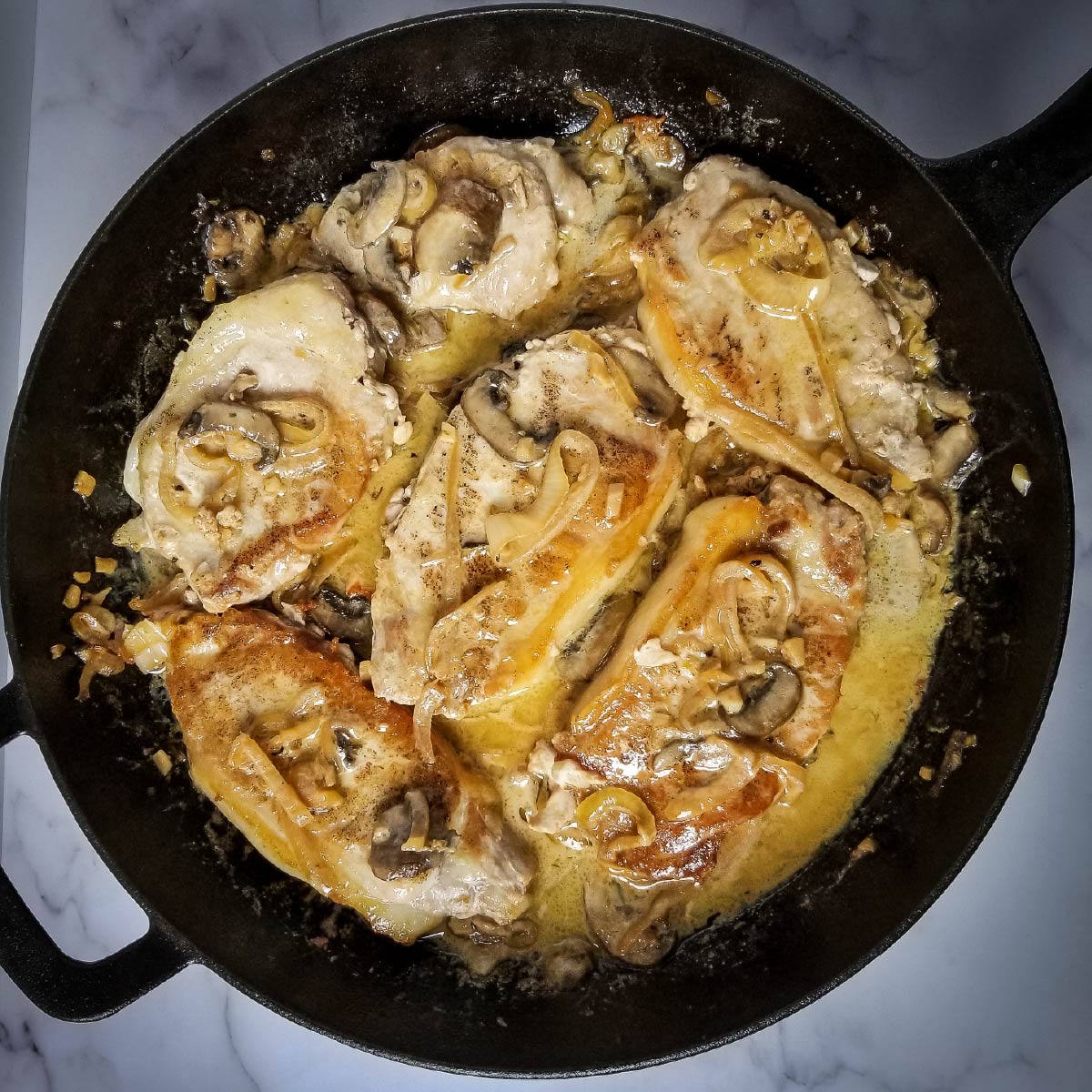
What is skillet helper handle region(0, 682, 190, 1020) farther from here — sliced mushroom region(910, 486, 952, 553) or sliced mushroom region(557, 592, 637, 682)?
sliced mushroom region(910, 486, 952, 553)

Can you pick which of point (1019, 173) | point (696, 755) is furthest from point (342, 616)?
point (1019, 173)

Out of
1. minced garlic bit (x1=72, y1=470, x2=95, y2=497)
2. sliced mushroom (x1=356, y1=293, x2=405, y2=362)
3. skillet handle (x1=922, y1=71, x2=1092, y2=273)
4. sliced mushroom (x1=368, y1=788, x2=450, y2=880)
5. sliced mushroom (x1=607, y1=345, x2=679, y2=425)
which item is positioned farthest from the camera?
minced garlic bit (x1=72, y1=470, x2=95, y2=497)

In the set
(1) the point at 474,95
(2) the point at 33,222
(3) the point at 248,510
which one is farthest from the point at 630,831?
(2) the point at 33,222

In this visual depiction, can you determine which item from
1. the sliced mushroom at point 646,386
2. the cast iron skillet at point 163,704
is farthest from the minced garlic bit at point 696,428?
the cast iron skillet at point 163,704

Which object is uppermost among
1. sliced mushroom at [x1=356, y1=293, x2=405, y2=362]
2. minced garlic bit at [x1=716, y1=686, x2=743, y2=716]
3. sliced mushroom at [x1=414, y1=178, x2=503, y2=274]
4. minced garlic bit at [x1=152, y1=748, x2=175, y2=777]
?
sliced mushroom at [x1=414, y1=178, x2=503, y2=274]

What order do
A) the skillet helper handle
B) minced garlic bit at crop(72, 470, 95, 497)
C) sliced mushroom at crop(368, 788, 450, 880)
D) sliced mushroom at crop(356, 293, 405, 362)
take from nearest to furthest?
the skillet helper handle, sliced mushroom at crop(368, 788, 450, 880), sliced mushroom at crop(356, 293, 405, 362), minced garlic bit at crop(72, 470, 95, 497)

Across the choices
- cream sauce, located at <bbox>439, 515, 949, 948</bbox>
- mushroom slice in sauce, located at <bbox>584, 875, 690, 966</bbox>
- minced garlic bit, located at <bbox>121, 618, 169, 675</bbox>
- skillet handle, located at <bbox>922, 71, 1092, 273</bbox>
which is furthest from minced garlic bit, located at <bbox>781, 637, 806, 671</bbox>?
minced garlic bit, located at <bbox>121, 618, 169, 675</bbox>
